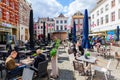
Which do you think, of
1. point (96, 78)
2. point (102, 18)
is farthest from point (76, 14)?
point (96, 78)

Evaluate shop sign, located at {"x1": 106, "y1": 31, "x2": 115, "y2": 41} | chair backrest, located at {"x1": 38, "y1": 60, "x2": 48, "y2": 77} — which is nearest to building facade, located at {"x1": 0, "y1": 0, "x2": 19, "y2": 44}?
shop sign, located at {"x1": 106, "y1": 31, "x2": 115, "y2": 41}

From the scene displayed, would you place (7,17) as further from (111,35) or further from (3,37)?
(111,35)

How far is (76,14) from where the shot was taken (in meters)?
73.6

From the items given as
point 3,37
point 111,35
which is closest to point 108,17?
point 111,35

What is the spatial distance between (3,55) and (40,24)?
69022mm

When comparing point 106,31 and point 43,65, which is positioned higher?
point 106,31

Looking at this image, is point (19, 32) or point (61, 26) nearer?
point (19, 32)

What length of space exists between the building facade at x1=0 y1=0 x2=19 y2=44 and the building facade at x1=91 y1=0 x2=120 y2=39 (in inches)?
756

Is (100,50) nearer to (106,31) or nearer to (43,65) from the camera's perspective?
(43,65)

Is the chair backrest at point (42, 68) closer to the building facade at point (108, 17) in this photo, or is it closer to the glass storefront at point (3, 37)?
the glass storefront at point (3, 37)

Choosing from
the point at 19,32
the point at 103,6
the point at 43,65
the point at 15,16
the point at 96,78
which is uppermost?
the point at 103,6

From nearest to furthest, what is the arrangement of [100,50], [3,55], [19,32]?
[3,55], [100,50], [19,32]

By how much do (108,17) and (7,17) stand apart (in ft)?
69.9

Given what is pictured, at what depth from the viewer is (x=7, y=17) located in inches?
1204
